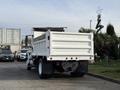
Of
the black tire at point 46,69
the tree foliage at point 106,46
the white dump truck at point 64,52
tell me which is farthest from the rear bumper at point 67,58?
the tree foliage at point 106,46

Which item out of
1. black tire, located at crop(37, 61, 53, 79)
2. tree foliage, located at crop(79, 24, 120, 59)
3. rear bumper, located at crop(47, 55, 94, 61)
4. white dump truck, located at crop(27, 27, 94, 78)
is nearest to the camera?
rear bumper, located at crop(47, 55, 94, 61)

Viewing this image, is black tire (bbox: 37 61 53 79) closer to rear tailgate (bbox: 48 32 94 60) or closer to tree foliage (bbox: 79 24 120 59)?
rear tailgate (bbox: 48 32 94 60)

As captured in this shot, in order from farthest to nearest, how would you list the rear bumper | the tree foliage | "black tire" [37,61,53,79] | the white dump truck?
1. the tree foliage
2. "black tire" [37,61,53,79]
3. the white dump truck
4. the rear bumper

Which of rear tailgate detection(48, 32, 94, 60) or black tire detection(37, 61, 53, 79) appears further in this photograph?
black tire detection(37, 61, 53, 79)

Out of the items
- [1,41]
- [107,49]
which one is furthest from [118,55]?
[1,41]

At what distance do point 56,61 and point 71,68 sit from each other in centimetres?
110

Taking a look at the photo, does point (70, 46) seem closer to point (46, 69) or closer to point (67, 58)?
point (67, 58)

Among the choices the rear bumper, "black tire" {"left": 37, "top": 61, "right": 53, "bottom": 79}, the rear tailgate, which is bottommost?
"black tire" {"left": 37, "top": 61, "right": 53, "bottom": 79}

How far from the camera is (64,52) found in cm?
2122

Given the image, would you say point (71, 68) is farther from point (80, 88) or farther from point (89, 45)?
point (80, 88)

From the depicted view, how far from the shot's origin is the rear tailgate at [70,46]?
21.0 meters

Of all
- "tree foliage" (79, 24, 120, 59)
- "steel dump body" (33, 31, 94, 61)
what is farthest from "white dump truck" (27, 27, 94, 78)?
"tree foliage" (79, 24, 120, 59)

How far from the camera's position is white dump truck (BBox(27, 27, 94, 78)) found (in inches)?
824

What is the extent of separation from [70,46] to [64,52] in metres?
0.49
